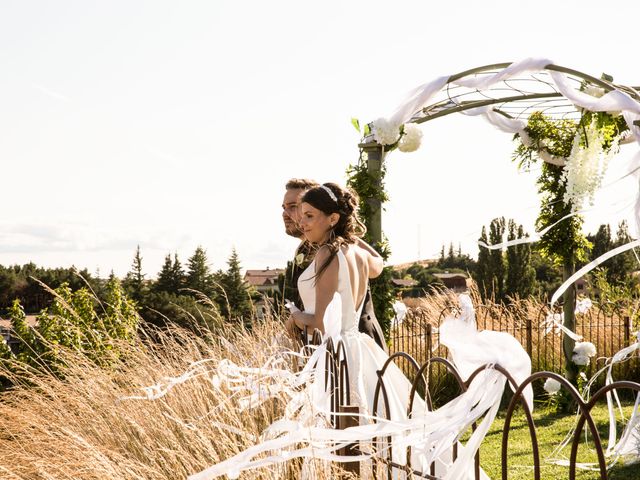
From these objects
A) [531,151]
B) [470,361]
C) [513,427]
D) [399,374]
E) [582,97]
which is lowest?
[513,427]

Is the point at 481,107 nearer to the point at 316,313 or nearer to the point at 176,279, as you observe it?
the point at 316,313

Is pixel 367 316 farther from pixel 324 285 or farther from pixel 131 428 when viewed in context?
pixel 131 428

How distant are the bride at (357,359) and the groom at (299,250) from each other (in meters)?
0.18

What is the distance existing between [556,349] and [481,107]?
4.04 m

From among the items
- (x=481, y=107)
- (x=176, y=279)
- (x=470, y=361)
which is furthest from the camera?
(x=176, y=279)

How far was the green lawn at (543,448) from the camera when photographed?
5.64m

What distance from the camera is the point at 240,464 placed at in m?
1.40

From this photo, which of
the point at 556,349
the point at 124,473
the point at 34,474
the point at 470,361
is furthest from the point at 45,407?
the point at 556,349

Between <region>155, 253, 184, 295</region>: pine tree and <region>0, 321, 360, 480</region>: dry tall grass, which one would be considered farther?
<region>155, 253, 184, 295</region>: pine tree

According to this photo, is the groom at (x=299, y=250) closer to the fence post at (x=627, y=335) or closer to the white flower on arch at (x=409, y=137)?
the white flower on arch at (x=409, y=137)

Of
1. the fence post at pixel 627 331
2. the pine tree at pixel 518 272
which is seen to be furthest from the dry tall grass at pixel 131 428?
the pine tree at pixel 518 272

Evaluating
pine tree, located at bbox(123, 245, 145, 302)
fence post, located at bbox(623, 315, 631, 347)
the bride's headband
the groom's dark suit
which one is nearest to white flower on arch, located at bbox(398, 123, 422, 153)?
the groom's dark suit

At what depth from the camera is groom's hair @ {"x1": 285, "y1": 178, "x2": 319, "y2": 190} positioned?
184 inches

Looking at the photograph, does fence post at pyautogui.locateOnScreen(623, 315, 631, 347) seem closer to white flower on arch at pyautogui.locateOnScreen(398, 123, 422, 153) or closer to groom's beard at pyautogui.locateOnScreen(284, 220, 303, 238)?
white flower on arch at pyautogui.locateOnScreen(398, 123, 422, 153)
